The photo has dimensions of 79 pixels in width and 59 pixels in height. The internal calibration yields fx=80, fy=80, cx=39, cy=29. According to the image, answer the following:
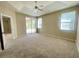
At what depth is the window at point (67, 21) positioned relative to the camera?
5.39 metres

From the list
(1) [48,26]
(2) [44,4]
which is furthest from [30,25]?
(2) [44,4]

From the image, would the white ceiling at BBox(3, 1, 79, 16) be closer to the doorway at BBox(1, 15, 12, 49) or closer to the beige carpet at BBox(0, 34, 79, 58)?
the doorway at BBox(1, 15, 12, 49)

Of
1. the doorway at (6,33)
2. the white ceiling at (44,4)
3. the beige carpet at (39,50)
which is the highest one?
the white ceiling at (44,4)

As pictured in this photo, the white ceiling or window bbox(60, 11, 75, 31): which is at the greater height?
the white ceiling

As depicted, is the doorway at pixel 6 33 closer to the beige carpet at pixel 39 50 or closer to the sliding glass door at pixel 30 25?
the beige carpet at pixel 39 50

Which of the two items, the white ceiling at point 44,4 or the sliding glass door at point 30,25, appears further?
the sliding glass door at point 30,25

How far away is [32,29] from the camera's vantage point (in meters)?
10.8

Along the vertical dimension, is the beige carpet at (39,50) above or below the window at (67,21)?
below

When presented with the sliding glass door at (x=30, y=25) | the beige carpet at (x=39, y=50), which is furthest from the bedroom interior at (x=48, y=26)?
the sliding glass door at (x=30, y=25)

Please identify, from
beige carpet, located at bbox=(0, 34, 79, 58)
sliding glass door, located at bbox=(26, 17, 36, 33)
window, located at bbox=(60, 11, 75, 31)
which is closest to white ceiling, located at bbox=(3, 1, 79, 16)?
window, located at bbox=(60, 11, 75, 31)

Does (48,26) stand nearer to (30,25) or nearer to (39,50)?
(30,25)


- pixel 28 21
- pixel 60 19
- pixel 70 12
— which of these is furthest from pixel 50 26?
pixel 28 21

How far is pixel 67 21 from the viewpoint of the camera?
5816 mm

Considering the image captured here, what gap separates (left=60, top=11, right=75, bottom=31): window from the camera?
5.39 m
